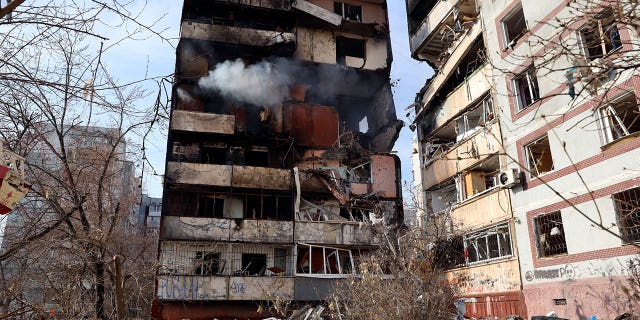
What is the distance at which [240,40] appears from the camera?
96.2 ft

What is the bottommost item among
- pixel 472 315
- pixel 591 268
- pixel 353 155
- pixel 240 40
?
pixel 472 315

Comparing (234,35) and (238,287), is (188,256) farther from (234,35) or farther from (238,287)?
(234,35)

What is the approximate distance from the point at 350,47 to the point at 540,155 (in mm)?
19484

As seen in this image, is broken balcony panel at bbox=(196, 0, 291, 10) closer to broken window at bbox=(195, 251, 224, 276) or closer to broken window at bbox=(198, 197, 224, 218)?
broken window at bbox=(198, 197, 224, 218)

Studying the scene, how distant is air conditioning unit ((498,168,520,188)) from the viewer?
17.6m

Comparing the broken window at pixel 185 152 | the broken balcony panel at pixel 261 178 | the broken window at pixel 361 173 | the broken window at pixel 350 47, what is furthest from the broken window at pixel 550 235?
the broken window at pixel 350 47

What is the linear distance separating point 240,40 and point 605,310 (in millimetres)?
23754

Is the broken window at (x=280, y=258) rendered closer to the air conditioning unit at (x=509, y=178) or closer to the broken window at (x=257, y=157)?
the broken window at (x=257, y=157)

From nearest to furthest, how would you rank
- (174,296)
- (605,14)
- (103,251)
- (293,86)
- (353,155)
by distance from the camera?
(605,14)
(103,251)
(174,296)
(353,155)
(293,86)

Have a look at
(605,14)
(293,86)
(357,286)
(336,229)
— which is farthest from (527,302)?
(293,86)

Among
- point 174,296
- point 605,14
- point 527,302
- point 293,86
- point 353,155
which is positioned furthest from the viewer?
point 293,86

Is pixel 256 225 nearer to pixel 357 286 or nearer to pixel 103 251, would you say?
pixel 357 286

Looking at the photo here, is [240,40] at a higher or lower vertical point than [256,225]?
higher

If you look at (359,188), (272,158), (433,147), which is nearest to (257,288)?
(272,158)
